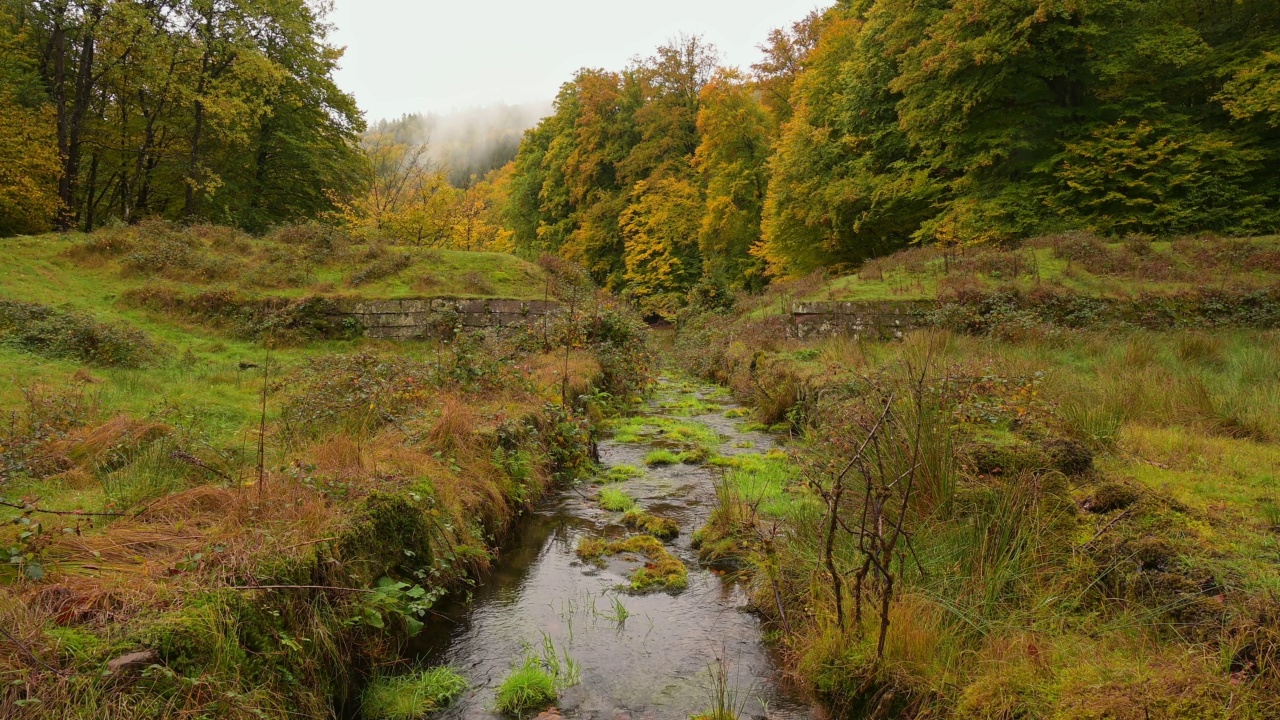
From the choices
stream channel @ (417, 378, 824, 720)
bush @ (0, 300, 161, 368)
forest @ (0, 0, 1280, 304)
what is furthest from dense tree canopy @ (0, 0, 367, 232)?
stream channel @ (417, 378, 824, 720)

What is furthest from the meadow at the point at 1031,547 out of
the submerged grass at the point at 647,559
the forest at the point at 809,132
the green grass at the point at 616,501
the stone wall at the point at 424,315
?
the forest at the point at 809,132

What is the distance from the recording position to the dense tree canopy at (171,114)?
1517 cm

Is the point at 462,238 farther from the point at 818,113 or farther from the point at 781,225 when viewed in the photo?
the point at 818,113

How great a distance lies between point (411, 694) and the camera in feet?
9.74

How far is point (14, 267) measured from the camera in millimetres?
11367

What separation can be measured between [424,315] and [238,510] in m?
10.3

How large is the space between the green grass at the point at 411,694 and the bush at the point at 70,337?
280 inches

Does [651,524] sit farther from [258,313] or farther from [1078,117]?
[1078,117]

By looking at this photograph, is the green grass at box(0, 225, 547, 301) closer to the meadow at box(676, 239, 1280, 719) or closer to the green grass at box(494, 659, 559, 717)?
the meadow at box(676, 239, 1280, 719)

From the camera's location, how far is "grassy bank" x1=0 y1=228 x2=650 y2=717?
2111 mm

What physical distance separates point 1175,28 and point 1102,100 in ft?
6.62

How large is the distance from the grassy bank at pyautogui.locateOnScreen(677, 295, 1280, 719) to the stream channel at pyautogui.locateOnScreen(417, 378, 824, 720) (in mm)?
243

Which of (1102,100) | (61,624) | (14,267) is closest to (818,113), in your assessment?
(1102,100)

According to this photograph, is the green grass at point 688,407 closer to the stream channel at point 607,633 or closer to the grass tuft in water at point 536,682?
the stream channel at point 607,633
